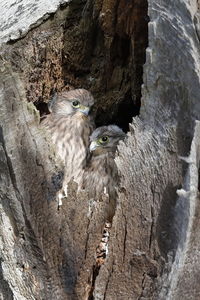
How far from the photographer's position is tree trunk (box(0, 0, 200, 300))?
3357mm

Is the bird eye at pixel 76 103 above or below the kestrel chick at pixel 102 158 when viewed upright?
above

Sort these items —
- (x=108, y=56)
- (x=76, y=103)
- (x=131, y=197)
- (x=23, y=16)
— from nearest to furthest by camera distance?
(x=131, y=197) < (x=23, y=16) < (x=108, y=56) < (x=76, y=103)

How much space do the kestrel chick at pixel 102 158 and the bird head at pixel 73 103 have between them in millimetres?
263

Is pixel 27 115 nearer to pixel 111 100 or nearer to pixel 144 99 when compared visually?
pixel 144 99

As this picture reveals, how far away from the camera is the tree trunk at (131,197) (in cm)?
336

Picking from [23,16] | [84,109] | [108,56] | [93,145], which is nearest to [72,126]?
[84,109]

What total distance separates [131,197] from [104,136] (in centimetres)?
113

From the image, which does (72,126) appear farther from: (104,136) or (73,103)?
(104,136)

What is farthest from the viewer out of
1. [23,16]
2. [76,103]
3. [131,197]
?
[76,103]

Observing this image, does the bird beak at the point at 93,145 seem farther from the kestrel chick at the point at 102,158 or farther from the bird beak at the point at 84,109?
the bird beak at the point at 84,109

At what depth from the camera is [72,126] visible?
4980mm

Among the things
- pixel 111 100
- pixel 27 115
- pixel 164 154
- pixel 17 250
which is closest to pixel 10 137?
pixel 27 115

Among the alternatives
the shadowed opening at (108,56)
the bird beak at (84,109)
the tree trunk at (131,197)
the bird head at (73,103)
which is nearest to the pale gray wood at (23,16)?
the shadowed opening at (108,56)

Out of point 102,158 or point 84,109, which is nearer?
point 102,158
